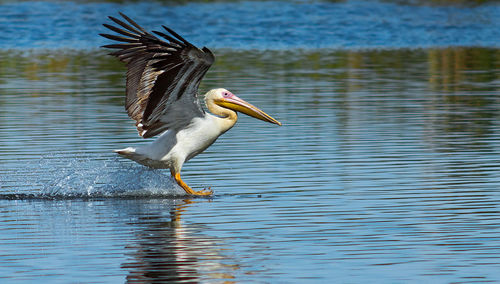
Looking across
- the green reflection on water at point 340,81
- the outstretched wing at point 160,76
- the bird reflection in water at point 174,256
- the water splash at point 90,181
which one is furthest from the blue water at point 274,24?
the bird reflection in water at point 174,256

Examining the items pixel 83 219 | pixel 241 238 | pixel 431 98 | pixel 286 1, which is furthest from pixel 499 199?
pixel 286 1

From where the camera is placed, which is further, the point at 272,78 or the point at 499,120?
the point at 272,78

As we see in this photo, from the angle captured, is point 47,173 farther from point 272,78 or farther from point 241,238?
point 272,78

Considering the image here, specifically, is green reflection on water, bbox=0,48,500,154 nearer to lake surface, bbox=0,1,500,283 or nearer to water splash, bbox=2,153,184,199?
lake surface, bbox=0,1,500,283

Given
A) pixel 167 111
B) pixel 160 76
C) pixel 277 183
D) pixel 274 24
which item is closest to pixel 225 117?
pixel 167 111

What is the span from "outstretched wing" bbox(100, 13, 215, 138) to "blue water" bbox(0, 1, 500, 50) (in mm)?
20345

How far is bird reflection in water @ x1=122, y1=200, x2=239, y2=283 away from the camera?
24.2ft

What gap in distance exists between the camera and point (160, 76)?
1013cm

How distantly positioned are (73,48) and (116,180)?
21.9 meters

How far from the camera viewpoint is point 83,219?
31.4ft

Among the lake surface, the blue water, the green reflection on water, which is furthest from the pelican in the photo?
the blue water

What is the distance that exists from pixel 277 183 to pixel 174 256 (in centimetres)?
329

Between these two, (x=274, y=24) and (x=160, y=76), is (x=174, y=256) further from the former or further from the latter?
(x=274, y=24)

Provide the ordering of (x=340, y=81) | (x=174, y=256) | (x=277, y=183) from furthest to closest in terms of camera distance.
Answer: (x=340, y=81) < (x=277, y=183) < (x=174, y=256)
